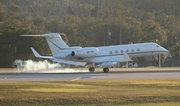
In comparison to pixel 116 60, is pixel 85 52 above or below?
above

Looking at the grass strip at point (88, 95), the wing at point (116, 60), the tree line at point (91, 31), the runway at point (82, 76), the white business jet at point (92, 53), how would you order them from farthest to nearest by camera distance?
1. the tree line at point (91, 31)
2. the white business jet at point (92, 53)
3. the wing at point (116, 60)
4. the runway at point (82, 76)
5. the grass strip at point (88, 95)

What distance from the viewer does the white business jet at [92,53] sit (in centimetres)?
4719

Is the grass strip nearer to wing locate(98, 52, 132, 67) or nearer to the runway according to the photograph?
the runway

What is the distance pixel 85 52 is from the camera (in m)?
47.6

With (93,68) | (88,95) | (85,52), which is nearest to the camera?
(88,95)

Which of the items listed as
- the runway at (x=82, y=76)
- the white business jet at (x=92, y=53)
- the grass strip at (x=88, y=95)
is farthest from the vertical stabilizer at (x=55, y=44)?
the grass strip at (x=88, y=95)

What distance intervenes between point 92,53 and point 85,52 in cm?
83

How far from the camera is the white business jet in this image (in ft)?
155

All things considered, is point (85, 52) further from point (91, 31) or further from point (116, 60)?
point (91, 31)

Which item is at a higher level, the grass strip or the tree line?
the tree line

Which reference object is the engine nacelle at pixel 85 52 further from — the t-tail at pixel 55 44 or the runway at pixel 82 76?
the runway at pixel 82 76

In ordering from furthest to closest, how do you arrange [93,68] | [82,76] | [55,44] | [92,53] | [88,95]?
[93,68]
[92,53]
[55,44]
[82,76]
[88,95]

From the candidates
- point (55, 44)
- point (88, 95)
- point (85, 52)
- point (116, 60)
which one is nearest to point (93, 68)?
point (85, 52)

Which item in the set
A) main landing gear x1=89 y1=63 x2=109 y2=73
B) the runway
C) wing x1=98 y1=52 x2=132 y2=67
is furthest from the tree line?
the runway
